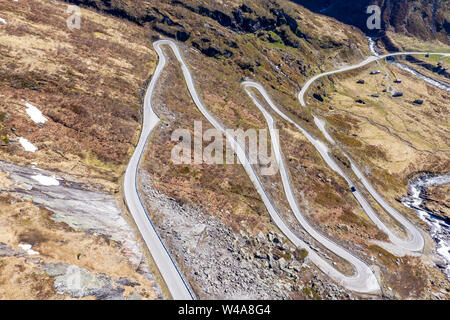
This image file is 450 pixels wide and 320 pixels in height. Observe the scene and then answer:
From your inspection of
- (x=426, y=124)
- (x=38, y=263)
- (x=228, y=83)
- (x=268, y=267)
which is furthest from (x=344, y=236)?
(x=426, y=124)

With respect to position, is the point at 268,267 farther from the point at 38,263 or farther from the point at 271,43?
the point at 271,43

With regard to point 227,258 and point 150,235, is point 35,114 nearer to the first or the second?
point 150,235

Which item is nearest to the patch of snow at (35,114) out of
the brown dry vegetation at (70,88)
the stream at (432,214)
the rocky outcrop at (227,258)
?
the brown dry vegetation at (70,88)

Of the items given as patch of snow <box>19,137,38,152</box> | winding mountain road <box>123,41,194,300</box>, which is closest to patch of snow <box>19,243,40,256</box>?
winding mountain road <box>123,41,194,300</box>

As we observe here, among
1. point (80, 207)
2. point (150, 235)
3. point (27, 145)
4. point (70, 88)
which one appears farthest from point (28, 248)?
point (70, 88)

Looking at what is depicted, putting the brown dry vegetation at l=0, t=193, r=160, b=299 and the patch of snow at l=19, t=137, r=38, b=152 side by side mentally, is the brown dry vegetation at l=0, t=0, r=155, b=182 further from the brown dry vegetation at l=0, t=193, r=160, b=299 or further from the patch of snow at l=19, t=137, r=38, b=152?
the brown dry vegetation at l=0, t=193, r=160, b=299

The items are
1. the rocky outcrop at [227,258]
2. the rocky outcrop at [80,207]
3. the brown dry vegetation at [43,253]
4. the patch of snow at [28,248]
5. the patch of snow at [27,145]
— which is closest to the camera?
the brown dry vegetation at [43,253]

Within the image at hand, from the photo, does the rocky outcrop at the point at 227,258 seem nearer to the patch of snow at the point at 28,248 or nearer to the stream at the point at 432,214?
the patch of snow at the point at 28,248
